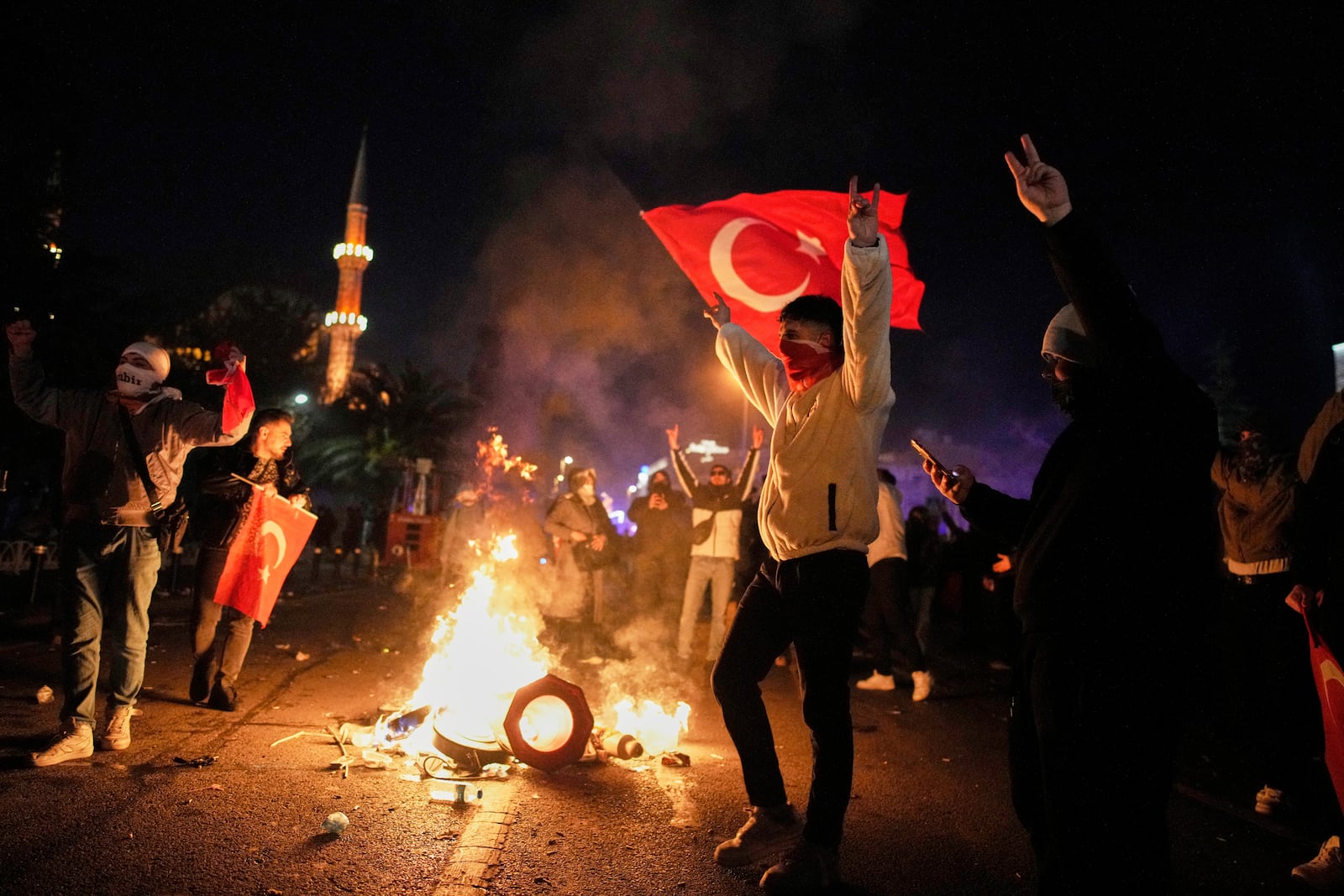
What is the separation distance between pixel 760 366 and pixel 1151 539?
1.93 m

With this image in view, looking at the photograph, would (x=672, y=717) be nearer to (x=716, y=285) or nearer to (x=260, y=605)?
(x=260, y=605)

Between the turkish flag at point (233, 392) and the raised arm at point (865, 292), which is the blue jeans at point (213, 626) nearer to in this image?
the turkish flag at point (233, 392)

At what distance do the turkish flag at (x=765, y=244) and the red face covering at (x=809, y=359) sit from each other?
364cm

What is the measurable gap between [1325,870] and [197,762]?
502cm

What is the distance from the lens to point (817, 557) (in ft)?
9.46

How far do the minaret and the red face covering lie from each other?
56.4 m

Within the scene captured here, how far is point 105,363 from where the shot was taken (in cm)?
1127

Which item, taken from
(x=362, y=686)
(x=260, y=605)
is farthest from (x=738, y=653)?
(x=362, y=686)

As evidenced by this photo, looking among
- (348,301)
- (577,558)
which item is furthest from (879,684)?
(348,301)

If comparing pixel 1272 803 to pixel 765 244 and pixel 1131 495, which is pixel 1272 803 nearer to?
pixel 1131 495

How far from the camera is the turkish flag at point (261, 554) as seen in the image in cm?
488

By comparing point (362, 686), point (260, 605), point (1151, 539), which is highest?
point (1151, 539)

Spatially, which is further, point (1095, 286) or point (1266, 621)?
point (1266, 621)

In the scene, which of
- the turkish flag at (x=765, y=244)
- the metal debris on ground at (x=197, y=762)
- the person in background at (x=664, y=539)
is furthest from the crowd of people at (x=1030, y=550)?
the person in background at (x=664, y=539)
